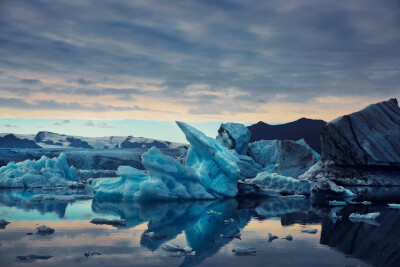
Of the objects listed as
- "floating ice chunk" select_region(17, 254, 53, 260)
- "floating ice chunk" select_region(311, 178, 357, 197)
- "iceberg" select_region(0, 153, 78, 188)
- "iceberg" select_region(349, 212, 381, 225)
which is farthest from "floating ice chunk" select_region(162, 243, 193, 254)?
"iceberg" select_region(0, 153, 78, 188)

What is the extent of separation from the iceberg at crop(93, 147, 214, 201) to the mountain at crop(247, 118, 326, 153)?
54.1 meters

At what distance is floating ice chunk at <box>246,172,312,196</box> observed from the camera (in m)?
17.8

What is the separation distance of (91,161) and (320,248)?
43.8 meters

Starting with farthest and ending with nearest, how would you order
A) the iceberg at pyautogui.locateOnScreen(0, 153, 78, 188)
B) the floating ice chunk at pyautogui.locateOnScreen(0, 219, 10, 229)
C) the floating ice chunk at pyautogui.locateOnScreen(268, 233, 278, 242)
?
the iceberg at pyautogui.locateOnScreen(0, 153, 78, 188), the floating ice chunk at pyautogui.locateOnScreen(0, 219, 10, 229), the floating ice chunk at pyautogui.locateOnScreen(268, 233, 278, 242)

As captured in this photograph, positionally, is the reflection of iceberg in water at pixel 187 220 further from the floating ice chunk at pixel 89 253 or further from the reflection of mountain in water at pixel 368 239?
the reflection of mountain in water at pixel 368 239

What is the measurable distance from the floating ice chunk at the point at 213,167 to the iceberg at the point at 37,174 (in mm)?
7642

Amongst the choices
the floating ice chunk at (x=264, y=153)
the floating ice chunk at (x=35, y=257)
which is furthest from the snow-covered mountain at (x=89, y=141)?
the floating ice chunk at (x=35, y=257)

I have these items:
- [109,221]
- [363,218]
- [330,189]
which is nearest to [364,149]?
[330,189]

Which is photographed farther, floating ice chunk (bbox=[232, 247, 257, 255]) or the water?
floating ice chunk (bbox=[232, 247, 257, 255])

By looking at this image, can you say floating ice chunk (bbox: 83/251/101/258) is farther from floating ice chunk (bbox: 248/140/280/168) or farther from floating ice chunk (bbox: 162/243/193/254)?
floating ice chunk (bbox: 248/140/280/168)

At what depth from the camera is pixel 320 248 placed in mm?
6805

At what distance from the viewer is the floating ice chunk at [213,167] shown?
50.9ft

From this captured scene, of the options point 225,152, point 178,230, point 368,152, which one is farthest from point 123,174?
point 368,152

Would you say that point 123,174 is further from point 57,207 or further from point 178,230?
point 178,230
